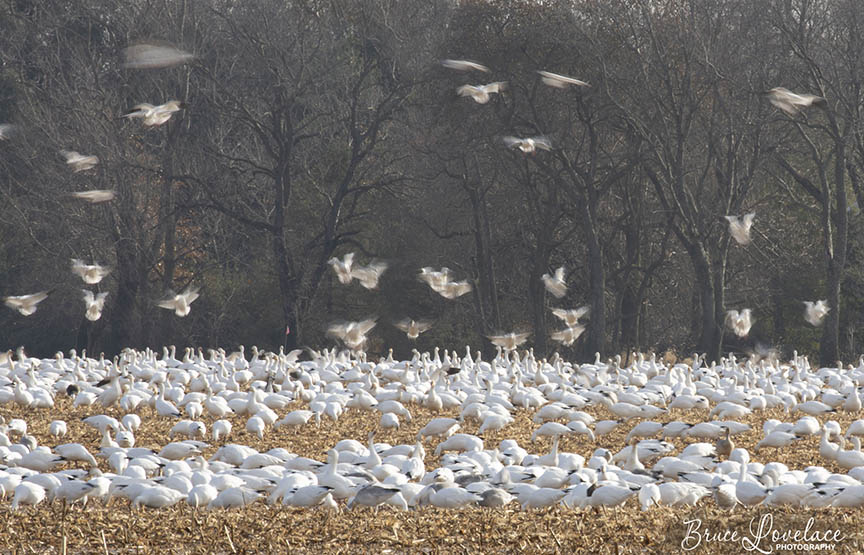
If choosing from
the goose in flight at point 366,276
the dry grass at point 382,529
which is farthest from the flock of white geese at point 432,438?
the goose in flight at point 366,276

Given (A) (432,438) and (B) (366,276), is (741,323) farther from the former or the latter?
(A) (432,438)

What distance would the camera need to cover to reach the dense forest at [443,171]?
28.9 meters

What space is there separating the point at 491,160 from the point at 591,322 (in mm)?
5411

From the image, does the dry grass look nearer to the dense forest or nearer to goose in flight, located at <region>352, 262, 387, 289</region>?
goose in flight, located at <region>352, 262, 387, 289</region>

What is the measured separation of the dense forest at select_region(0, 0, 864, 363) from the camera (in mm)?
28906

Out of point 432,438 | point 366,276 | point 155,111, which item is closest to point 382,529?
point 432,438

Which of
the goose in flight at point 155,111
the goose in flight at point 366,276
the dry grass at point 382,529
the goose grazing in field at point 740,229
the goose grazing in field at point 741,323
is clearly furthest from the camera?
the goose grazing in field at point 741,323

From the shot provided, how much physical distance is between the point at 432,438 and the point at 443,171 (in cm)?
1689

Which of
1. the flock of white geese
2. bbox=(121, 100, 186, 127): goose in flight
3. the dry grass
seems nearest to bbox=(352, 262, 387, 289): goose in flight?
the flock of white geese

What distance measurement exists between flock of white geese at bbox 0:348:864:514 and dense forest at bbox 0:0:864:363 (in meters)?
6.72

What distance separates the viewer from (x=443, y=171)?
103 feet

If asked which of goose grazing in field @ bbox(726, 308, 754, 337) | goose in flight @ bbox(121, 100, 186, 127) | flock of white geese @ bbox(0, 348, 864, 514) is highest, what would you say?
goose in flight @ bbox(121, 100, 186, 127)

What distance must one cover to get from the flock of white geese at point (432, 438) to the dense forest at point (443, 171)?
6723 millimetres

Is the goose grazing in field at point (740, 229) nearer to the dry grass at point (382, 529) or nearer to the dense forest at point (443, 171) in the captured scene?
the dense forest at point (443, 171)
